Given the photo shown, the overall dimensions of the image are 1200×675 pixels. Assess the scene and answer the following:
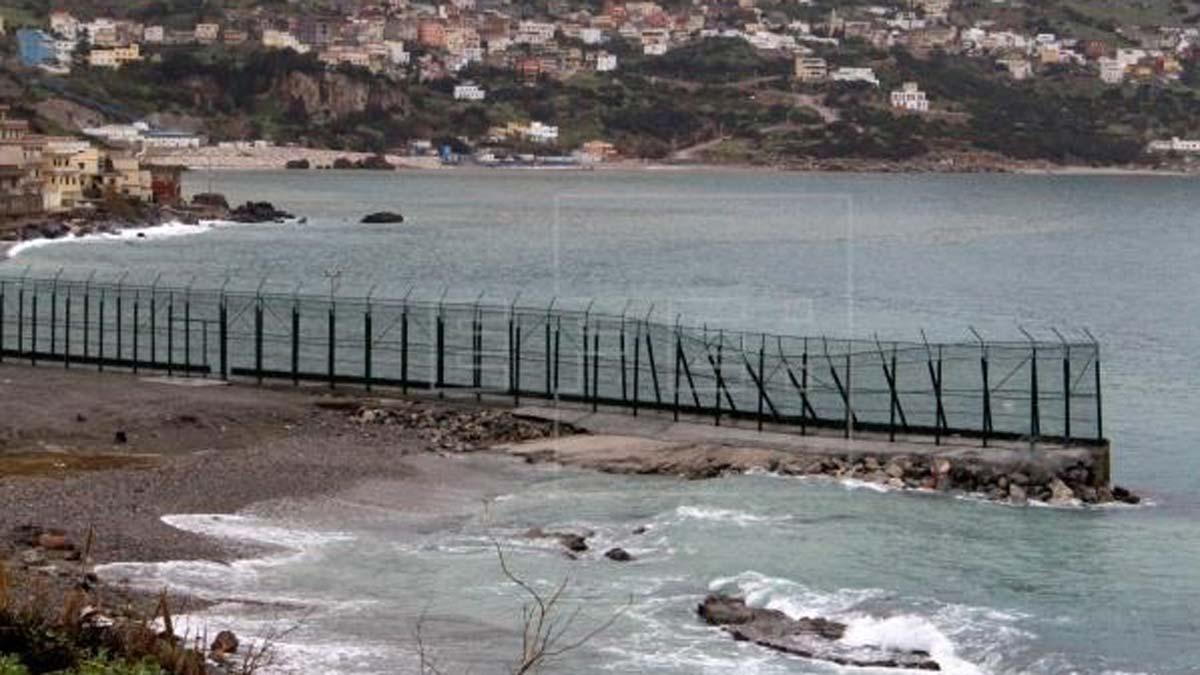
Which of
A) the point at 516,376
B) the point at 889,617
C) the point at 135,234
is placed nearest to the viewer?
the point at 889,617

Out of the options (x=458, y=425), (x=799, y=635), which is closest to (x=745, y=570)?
(x=799, y=635)

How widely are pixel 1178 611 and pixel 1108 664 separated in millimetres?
4140

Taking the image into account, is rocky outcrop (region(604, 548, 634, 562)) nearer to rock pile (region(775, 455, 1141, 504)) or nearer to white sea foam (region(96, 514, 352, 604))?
white sea foam (region(96, 514, 352, 604))

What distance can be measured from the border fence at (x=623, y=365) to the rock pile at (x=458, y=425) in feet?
7.38

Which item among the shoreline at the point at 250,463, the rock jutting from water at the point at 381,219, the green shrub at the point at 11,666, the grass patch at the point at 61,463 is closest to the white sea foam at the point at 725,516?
the shoreline at the point at 250,463

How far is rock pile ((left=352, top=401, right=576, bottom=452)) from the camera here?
151 ft

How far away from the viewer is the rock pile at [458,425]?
46125 mm

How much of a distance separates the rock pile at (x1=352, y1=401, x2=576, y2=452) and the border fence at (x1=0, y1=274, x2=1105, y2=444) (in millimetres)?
2250

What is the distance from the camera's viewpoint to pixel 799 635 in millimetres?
28938

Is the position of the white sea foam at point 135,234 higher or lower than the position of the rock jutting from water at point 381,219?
higher

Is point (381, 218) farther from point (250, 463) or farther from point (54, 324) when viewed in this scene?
point (250, 463)

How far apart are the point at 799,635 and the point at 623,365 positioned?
21.7 meters

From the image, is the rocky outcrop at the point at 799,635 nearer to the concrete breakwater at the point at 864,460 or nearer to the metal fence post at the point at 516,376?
the concrete breakwater at the point at 864,460

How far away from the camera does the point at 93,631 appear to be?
20.8m
